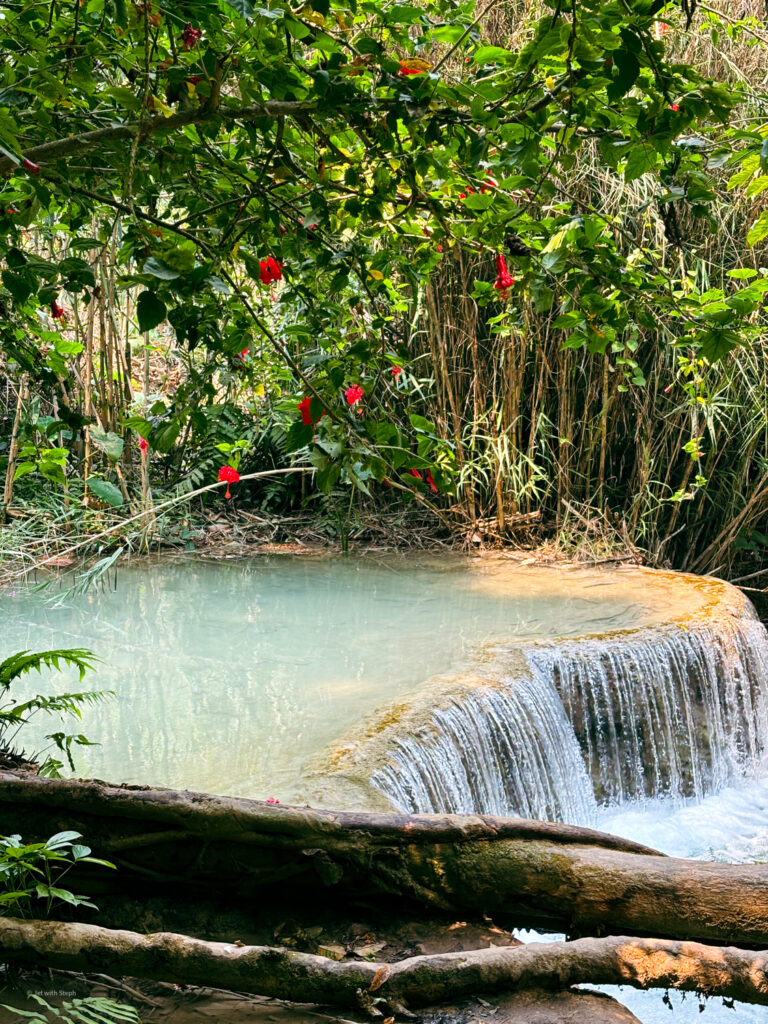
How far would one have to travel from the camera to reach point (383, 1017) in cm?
171

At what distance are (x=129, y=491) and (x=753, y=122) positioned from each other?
16.5 feet

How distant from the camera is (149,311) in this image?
1389 millimetres

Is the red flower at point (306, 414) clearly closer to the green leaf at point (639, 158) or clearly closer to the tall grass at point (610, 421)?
the green leaf at point (639, 158)

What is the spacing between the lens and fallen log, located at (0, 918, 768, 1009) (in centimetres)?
171

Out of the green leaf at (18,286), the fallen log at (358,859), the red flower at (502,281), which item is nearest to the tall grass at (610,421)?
the red flower at (502,281)

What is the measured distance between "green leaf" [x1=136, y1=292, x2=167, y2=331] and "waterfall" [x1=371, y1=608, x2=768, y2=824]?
7.27 ft

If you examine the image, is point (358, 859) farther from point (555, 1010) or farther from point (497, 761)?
point (497, 761)

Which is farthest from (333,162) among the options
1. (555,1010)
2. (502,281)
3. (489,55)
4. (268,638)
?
(268,638)

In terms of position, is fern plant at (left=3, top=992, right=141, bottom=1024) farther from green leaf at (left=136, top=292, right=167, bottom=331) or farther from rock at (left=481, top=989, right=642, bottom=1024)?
green leaf at (left=136, top=292, right=167, bottom=331)

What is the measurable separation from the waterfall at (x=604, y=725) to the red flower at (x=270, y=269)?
175cm

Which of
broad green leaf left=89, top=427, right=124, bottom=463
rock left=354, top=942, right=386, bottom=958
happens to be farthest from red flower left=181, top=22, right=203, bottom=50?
rock left=354, top=942, right=386, bottom=958

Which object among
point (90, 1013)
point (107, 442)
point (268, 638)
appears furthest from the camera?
point (268, 638)

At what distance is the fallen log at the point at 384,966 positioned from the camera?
1714 millimetres

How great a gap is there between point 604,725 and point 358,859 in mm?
2623
